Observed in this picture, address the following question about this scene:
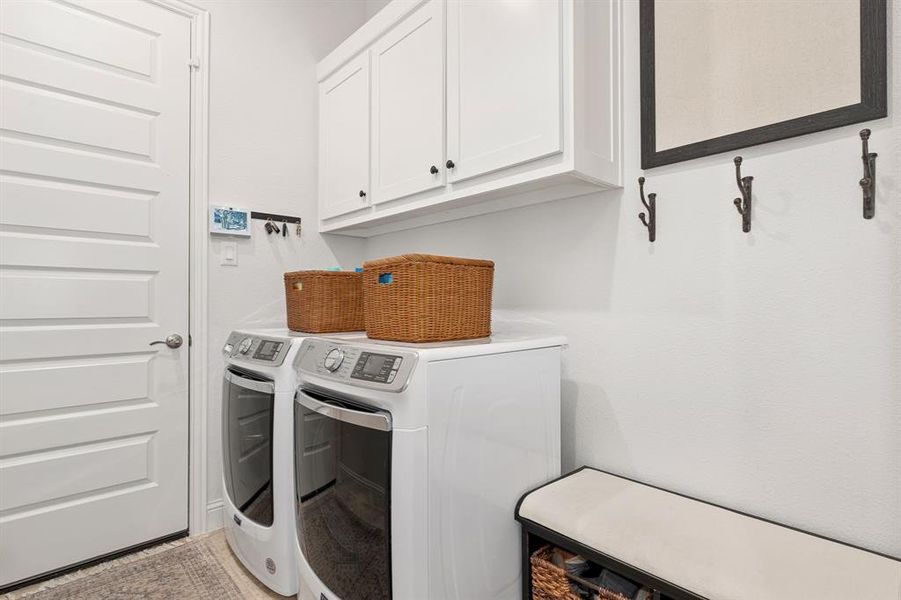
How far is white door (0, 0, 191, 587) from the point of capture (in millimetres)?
1771

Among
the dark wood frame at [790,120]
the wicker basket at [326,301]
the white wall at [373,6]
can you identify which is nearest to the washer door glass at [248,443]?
the wicker basket at [326,301]

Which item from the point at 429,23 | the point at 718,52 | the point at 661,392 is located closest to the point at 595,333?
the point at 661,392

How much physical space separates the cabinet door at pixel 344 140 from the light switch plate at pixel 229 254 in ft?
1.67

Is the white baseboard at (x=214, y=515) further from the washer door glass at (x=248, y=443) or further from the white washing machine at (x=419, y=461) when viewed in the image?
the white washing machine at (x=419, y=461)

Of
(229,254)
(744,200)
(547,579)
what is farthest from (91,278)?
(744,200)

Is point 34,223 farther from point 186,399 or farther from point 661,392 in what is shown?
point 661,392

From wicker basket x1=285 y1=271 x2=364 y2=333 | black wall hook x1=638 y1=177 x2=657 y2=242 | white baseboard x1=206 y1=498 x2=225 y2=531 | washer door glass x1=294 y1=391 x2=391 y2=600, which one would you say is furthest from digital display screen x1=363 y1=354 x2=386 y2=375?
white baseboard x1=206 y1=498 x2=225 y2=531

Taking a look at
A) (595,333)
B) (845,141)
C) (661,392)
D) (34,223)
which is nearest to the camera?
(845,141)

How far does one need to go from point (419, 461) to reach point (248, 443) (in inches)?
39.6

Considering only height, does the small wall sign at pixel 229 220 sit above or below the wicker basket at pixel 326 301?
above

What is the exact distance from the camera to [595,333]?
1661 millimetres

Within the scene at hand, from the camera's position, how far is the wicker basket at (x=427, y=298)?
4.49 ft

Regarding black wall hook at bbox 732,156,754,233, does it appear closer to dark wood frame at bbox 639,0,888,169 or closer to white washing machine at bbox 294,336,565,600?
dark wood frame at bbox 639,0,888,169

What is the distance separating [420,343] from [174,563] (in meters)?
1.53
